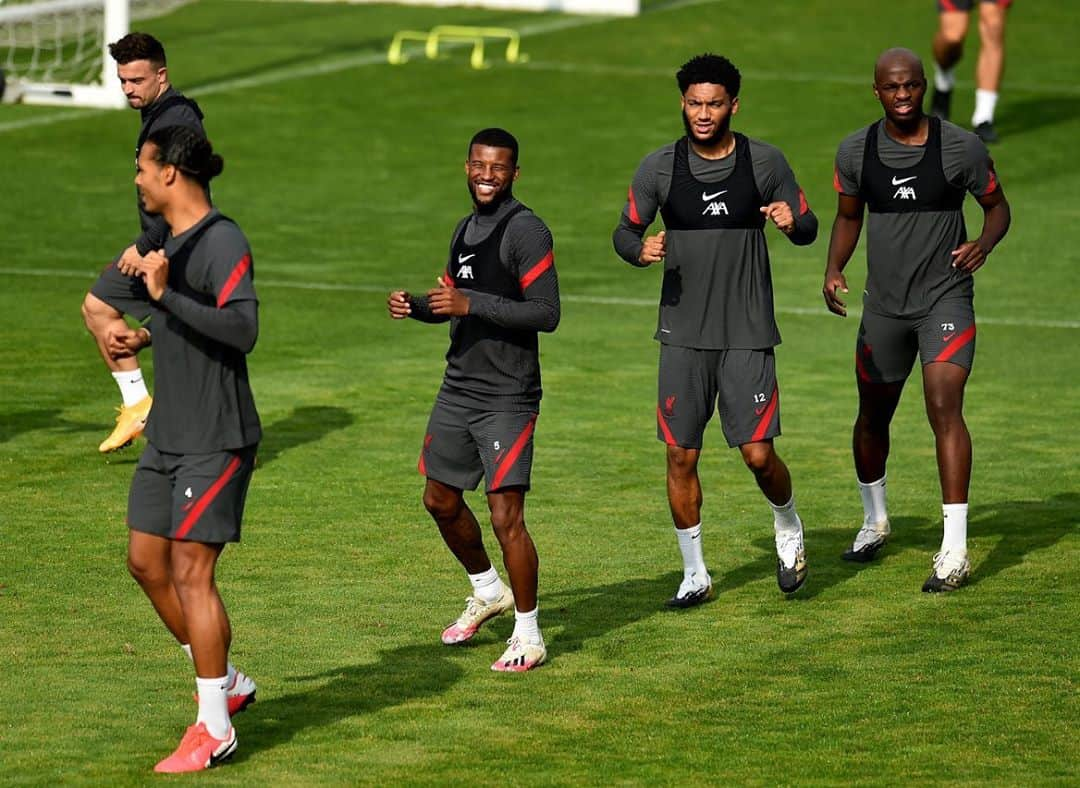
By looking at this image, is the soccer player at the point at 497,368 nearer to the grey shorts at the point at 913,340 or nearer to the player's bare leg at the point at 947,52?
the grey shorts at the point at 913,340

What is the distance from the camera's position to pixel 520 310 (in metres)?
9.31

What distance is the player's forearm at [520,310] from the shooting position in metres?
9.29

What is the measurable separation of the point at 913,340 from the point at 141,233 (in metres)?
4.08

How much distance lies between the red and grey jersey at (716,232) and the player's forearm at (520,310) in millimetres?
998

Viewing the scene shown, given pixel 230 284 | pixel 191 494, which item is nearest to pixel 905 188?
pixel 230 284

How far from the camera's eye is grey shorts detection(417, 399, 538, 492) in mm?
9484

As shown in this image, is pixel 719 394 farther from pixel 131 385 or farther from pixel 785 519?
pixel 131 385

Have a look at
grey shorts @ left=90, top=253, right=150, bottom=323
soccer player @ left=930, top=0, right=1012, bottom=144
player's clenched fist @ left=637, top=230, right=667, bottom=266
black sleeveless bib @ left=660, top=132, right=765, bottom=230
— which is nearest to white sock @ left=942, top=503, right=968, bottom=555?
black sleeveless bib @ left=660, top=132, right=765, bottom=230

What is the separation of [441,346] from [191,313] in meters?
9.22

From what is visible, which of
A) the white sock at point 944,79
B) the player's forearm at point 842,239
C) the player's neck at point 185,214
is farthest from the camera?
the white sock at point 944,79

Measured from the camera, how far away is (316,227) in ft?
71.8

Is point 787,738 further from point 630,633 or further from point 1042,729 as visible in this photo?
point 630,633

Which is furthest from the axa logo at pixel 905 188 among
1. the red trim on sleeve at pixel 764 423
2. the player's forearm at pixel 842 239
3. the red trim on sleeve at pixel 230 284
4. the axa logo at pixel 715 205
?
the red trim on sleeve at pixel 230 284

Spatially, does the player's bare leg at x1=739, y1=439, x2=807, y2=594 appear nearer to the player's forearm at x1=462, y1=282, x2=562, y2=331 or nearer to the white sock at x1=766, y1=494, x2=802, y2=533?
the white sock at x1=766, y1=494, x2=802, y2=533
